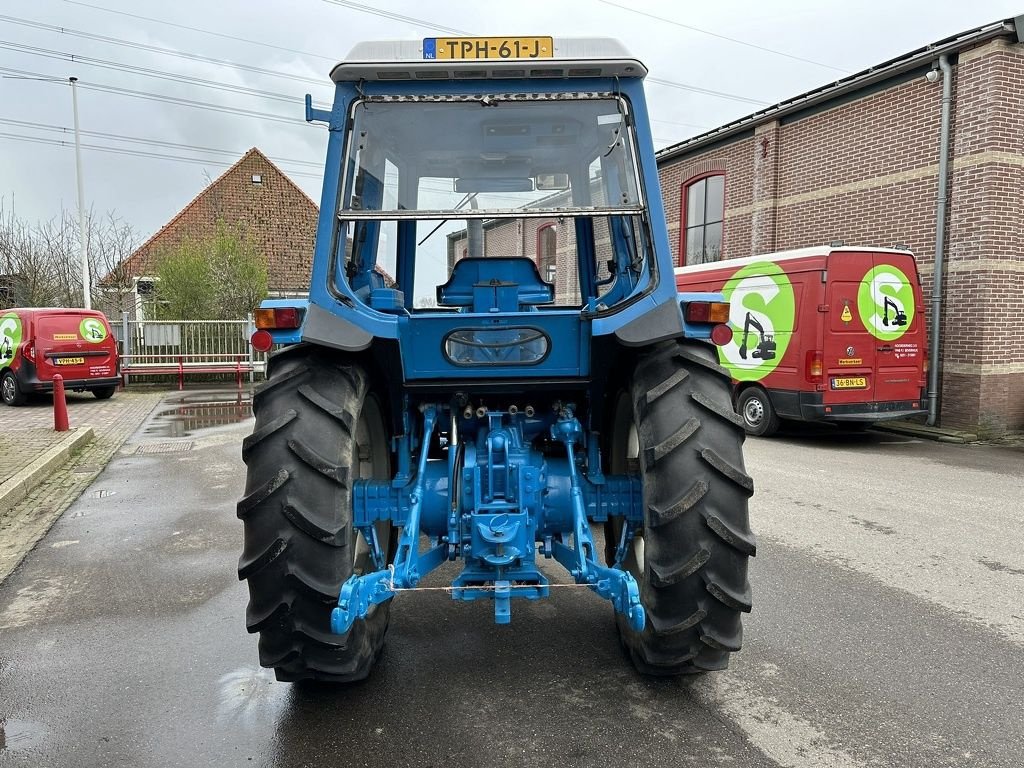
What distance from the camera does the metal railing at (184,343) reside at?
19.1 metres

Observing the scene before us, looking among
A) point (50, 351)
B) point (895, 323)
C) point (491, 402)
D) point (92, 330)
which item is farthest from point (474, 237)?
point (92, 330)

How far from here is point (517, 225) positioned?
4176 millimetres

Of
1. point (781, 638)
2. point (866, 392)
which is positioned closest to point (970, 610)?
point (781, 638)

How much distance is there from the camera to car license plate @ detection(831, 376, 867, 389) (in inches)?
396

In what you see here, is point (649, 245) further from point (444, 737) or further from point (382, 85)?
point (444, 737)

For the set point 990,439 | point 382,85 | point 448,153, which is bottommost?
point 990,439

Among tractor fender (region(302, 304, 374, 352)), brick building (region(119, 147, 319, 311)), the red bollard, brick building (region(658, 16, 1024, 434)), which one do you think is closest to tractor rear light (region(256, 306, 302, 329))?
tractor fender (region(302, 304, 374, 352))

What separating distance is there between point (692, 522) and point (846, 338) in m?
8.04

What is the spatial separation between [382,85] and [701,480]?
81.6 inches

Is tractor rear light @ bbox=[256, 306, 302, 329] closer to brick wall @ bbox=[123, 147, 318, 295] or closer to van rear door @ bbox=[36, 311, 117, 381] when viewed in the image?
van rear door @ bbox=[36, 311, 117, 381]

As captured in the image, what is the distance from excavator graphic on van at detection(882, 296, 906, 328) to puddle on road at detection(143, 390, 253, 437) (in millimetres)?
9824

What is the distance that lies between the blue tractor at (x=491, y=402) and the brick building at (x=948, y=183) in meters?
9.08

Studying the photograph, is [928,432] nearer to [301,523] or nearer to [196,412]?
[301,523]

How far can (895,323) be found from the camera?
10.2m
